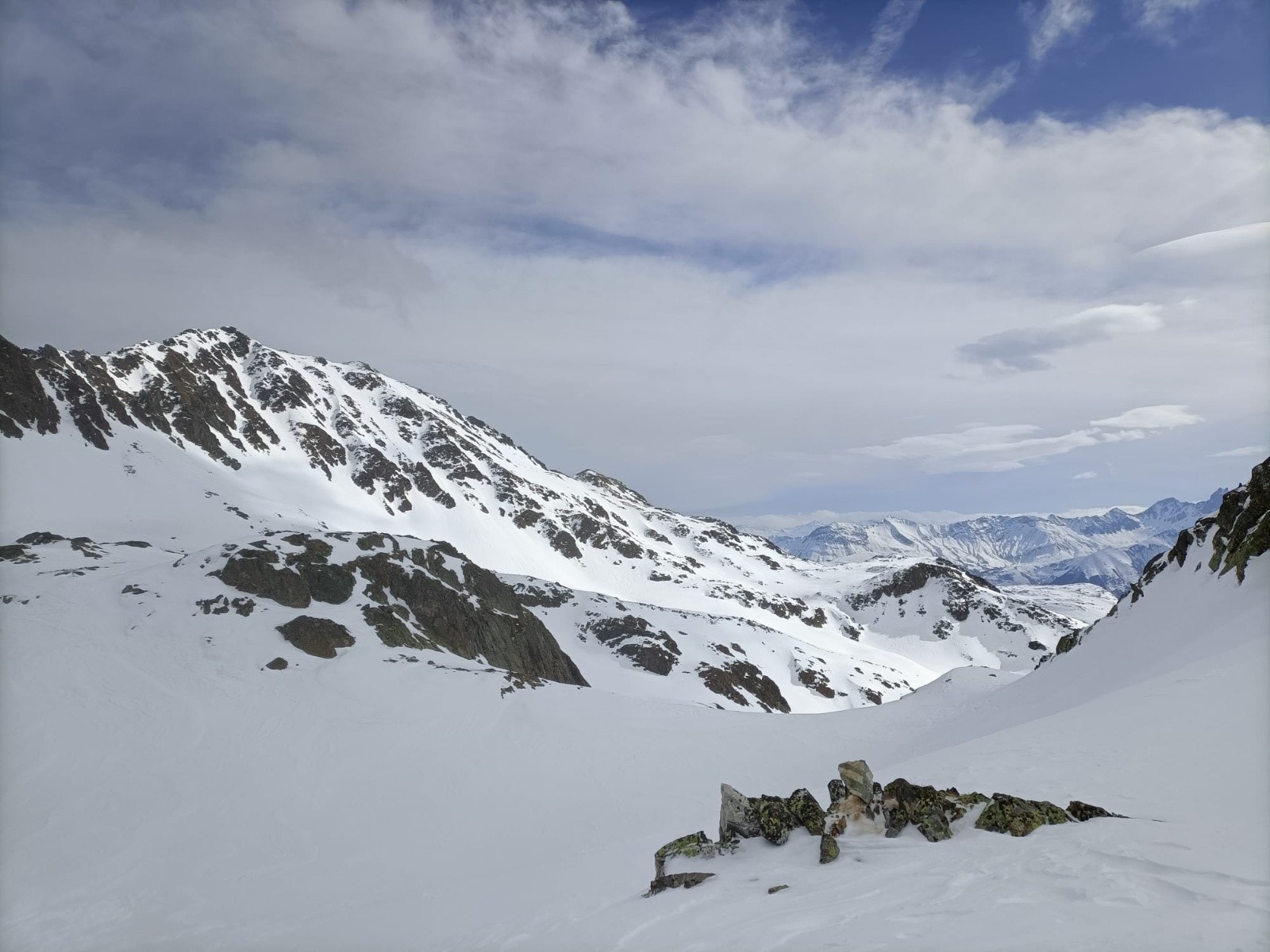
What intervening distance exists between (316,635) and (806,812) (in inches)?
1414

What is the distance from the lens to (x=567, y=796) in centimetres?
3023

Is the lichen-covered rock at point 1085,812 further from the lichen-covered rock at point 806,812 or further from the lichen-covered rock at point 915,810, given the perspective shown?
the lichen-covered rock at point 806,812

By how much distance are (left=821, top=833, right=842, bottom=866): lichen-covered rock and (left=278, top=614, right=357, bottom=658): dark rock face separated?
117 ft

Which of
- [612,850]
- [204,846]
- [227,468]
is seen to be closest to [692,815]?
[612,850]

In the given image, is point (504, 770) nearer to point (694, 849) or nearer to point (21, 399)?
point (694, 849)

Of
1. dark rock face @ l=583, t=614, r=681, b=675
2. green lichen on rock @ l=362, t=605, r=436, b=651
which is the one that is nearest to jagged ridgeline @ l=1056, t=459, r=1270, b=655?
green lichen on rock @ l=362, t=605, r=436, b=651

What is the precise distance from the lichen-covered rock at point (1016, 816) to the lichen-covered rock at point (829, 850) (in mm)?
2285

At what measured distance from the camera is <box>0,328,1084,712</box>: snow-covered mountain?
4384 cm

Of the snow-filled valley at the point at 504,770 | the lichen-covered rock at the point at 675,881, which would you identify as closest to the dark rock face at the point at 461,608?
the snow-filled valley at the point at 504,770

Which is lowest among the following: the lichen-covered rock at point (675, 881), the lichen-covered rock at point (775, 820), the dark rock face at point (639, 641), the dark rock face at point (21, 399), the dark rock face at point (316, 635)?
the lichen-covered rock at point (675, 881)

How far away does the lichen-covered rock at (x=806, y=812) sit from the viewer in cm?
1212

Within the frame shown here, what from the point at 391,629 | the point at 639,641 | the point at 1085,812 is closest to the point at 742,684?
the point at 639,641

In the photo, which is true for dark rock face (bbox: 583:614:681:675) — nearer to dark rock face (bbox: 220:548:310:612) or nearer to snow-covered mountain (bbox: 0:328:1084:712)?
snow-covered mountain (bbox: 0:328:1084:712)

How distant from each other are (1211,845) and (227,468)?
153m
